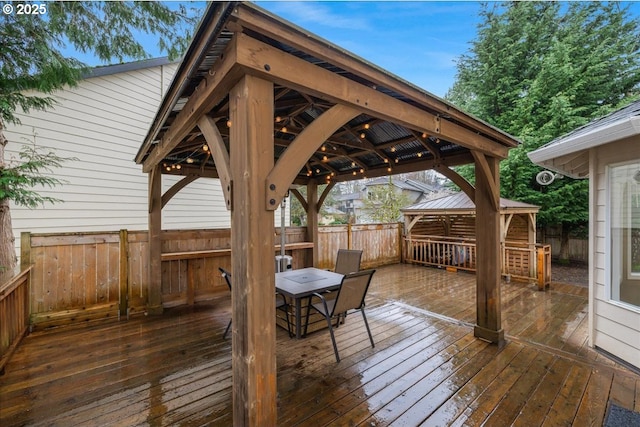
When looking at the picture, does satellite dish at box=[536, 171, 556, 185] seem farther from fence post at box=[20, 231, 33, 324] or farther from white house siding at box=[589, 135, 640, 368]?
fence post at box=[20, 231, 33, 324]

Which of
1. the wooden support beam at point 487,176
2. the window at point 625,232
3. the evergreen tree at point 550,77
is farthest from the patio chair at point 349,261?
the evergreen tree at point 550,77

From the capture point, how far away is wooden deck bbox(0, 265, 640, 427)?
2.17 m

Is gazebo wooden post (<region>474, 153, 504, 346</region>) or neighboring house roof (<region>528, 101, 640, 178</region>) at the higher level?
neighboring house roof (<region>528, 101, 640, 178</region>)

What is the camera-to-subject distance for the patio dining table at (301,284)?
3352 millimetres

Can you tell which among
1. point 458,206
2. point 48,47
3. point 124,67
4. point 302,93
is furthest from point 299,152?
point 458,206

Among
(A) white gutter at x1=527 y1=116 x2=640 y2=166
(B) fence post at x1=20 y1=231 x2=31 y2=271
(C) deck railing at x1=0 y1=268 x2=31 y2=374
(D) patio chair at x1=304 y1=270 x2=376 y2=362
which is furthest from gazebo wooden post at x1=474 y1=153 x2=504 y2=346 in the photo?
(B) fence post at x1=20 y1=231 x2=31 y2=271

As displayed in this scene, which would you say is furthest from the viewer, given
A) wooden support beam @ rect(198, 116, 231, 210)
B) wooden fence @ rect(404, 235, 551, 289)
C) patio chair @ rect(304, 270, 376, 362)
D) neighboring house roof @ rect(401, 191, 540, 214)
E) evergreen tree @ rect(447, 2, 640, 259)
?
evergreen tree @ rect(447, 2, 640, 259)

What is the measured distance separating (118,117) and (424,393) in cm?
719

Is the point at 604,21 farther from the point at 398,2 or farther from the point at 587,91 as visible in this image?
the point at 398,2

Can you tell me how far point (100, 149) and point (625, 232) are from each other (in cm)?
848

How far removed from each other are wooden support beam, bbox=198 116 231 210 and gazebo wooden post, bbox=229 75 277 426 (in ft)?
0.33

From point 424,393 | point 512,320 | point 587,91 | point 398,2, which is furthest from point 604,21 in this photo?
point 424,393

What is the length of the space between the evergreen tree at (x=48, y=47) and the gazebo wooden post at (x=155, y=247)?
1.22 metres

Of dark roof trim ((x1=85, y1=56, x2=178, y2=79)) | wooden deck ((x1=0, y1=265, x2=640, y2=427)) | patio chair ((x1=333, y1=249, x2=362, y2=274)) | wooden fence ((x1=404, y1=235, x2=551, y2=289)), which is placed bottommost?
wooden deck ((x1=0, y1=265, x2=640, y2=427))
